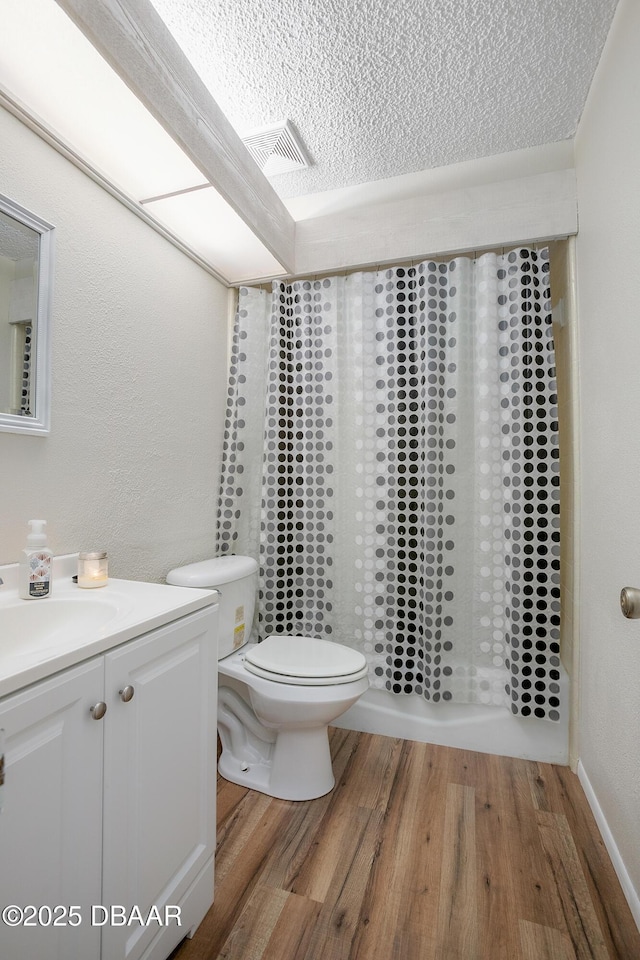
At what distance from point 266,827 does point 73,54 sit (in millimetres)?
2192

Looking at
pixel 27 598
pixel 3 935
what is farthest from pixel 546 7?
pixel 3 935

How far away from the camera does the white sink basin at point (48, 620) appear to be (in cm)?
109

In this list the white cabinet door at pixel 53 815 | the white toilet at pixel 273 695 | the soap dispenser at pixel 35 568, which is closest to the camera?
the white cabinet door at pixel 53 815

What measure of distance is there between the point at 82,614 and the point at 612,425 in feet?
5.24

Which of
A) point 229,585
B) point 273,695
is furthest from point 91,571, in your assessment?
point 273,695

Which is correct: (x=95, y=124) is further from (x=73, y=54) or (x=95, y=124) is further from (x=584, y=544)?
(x=584, y=544)

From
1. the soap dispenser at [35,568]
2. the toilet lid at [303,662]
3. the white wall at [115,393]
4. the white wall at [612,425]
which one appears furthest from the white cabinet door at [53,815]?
the white wall at [612,425]

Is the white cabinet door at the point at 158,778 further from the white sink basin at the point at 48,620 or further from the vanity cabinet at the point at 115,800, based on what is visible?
the white sink basin at the point at 48,620

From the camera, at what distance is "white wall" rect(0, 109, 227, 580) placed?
4.35ft

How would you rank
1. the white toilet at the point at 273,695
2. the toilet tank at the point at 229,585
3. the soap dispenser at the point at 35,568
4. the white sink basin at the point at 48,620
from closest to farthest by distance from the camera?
the white sink basin at the point at 48,620 < the soap dispenser at the point at 35,568 < the white toilet at the point at 273,695 < the toilet tank at the point at 229,585

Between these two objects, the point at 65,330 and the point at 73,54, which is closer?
the point at 73,54

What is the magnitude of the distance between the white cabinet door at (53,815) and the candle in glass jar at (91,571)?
1.64ft

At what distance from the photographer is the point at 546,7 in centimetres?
139

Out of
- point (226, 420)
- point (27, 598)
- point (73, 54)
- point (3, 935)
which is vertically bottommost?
point (3, 935)
